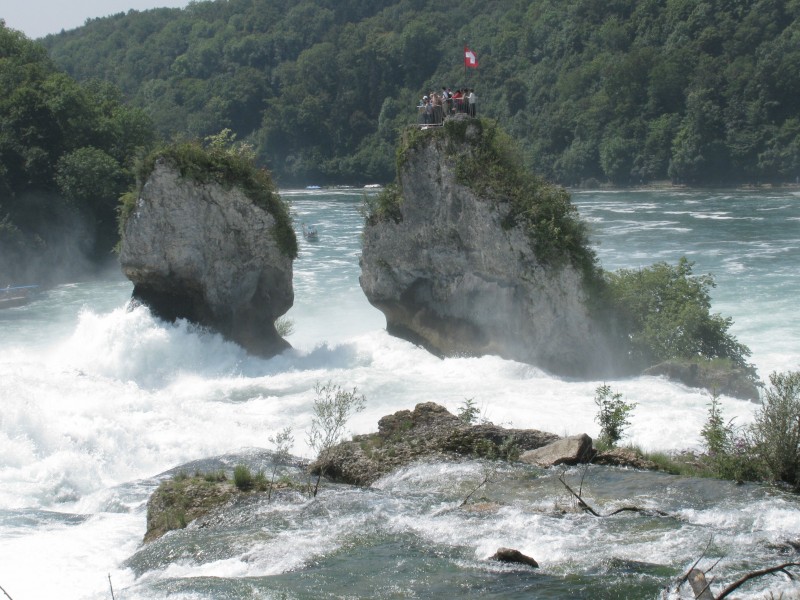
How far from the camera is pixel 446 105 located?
2544cm

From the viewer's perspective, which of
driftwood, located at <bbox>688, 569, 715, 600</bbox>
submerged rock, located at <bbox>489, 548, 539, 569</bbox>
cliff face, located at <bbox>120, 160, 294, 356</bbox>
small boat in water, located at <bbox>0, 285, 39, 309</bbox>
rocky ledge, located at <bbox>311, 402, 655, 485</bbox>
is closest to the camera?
driftwood, located at <bbox>688, 569, 715, 600</bbox>

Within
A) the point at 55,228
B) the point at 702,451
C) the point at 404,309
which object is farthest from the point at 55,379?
the point at 55,228

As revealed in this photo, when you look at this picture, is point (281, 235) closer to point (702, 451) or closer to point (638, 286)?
point (638, 286)

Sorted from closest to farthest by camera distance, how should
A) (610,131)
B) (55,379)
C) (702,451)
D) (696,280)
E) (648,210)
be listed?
(702,451), (55,379), (696,280), (648,210), (610,131)

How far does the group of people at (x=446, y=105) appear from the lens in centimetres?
2522

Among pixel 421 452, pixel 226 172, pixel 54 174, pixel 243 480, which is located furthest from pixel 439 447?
pixel 54 174

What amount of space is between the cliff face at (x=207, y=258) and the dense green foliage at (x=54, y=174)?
2165cm

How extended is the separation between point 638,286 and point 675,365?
333 centimetres

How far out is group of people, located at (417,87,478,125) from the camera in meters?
25.2

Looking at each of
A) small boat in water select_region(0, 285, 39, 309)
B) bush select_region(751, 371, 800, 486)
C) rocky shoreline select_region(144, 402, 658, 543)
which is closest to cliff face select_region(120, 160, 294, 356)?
rocky shoreline select_region(144, 402, 658, 543)

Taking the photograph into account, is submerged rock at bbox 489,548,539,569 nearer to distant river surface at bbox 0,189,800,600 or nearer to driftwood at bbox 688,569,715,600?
distant river surface at bbox 0,189,800,600

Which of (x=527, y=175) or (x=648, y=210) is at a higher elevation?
(x=527, y=175)

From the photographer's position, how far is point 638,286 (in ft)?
83.2

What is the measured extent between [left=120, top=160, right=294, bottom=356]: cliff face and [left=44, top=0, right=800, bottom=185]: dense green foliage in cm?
4973
